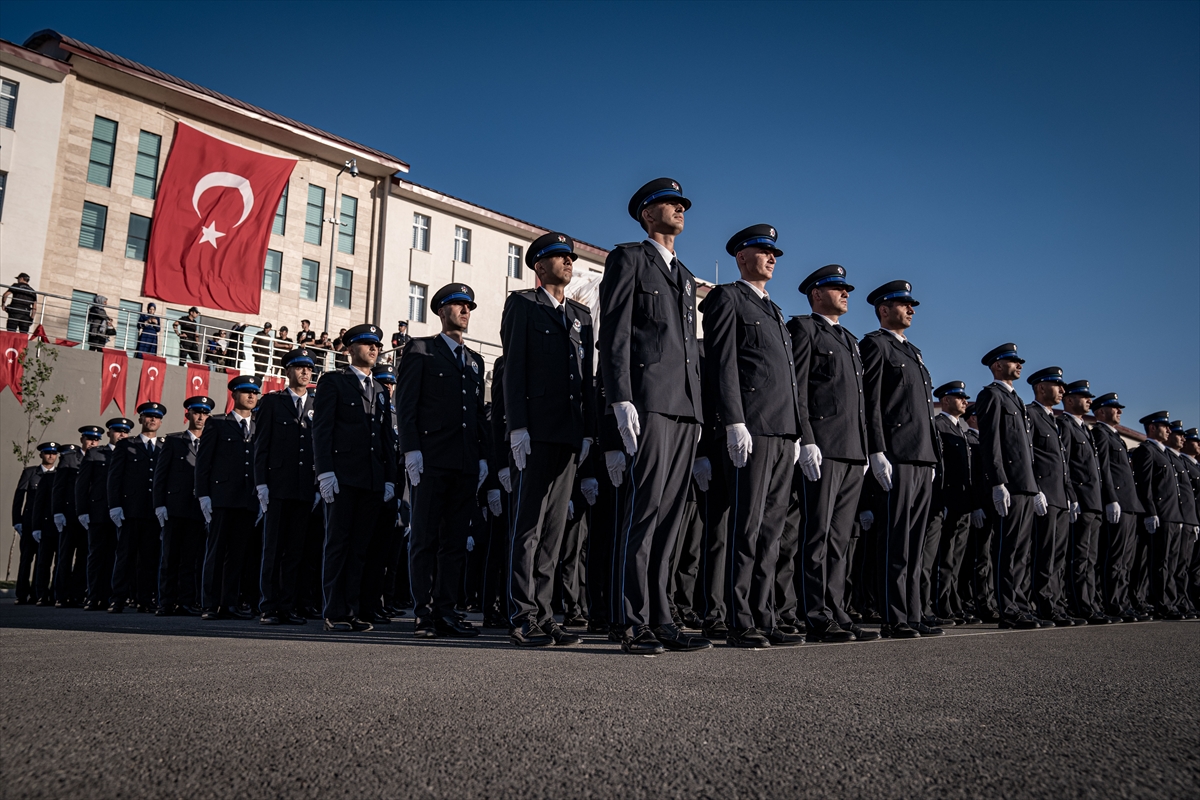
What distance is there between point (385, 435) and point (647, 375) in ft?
11.0

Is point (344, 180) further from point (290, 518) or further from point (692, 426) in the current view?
point (692, 426)

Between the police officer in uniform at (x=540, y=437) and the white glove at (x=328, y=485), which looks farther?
the white glove at (x=328, y=485)

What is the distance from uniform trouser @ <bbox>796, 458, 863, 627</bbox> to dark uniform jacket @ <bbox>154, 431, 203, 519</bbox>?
7.11 metres

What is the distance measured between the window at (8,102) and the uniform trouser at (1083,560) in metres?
28.1

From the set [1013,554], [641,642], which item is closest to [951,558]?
[1013,554]

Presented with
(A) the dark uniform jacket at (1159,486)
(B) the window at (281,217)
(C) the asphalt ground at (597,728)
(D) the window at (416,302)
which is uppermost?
(B) the window at (281,217)

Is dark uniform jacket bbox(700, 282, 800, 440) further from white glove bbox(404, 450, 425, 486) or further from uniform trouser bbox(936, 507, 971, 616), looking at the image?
uniform trouser bbox(936, 507, 971, 616)

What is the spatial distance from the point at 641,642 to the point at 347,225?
2926 centimetres

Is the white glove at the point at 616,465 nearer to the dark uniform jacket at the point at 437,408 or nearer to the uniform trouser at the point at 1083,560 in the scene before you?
the dark uniform jacket at the point at 437,408

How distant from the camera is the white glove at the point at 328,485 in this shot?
6.42m

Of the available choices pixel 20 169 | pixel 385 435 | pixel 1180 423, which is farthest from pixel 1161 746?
pixel 20 169

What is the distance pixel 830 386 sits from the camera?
5605mm

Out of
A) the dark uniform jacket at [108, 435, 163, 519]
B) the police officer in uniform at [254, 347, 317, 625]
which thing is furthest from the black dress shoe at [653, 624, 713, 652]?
the dark uniform jacket at [108, 435, 163, 519]

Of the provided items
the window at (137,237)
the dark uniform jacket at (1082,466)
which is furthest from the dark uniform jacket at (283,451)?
the window at (137,237)
